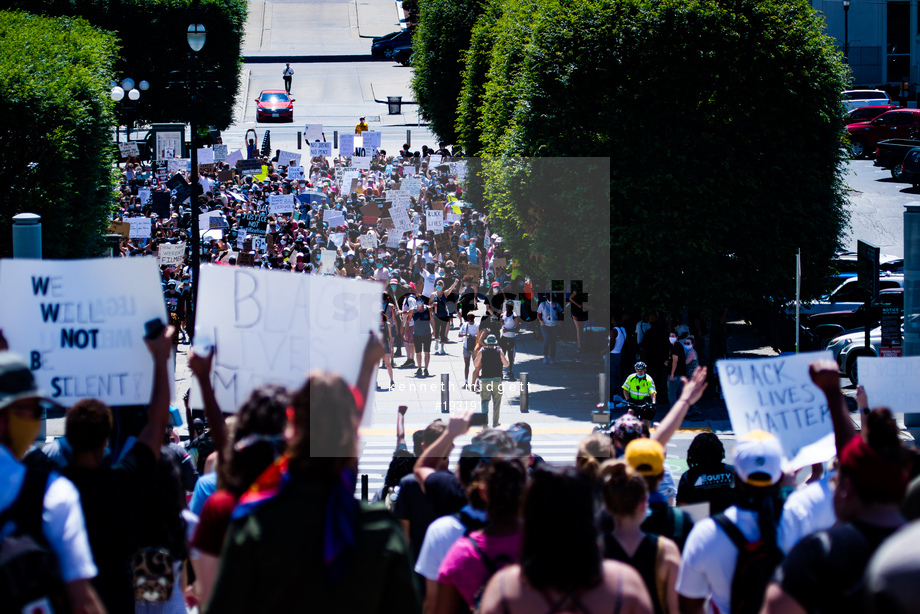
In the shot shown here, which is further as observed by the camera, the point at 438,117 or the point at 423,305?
the point at 438,117

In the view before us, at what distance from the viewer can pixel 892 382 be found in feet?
22.6

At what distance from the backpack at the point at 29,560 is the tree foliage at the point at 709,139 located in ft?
52.6

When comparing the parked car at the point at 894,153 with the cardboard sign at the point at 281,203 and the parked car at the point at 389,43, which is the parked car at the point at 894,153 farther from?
the parked car at the point at 389,43

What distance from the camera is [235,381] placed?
5383 millimetres

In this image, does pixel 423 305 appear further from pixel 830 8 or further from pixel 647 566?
pixel 830 8

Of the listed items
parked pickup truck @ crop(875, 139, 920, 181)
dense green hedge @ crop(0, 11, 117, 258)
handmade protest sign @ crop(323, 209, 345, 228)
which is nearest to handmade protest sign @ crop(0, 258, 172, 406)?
dense green hedge @ crop(0, 11, 117, 258)

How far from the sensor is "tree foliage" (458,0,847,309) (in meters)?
19.1

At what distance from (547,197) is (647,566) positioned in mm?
16938

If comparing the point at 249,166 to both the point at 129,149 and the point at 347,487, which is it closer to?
the point at 129,149

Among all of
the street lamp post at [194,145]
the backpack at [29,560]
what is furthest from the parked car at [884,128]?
the backpack at [29,560]

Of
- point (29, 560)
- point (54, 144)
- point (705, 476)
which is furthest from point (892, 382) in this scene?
point (54, 144)

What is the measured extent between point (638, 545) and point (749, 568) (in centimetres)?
43

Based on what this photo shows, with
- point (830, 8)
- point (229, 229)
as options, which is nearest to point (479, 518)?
point (229, 229)

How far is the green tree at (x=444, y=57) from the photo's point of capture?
4247 centimetres
